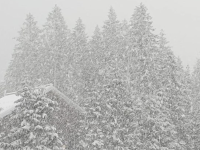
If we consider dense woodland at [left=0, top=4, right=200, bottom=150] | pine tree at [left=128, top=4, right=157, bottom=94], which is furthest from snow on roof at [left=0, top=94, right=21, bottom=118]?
pine tree at [left=128, top=4, right=157, bottom=94]

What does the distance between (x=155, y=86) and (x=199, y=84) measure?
13.7 meters

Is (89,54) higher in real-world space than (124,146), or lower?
higher

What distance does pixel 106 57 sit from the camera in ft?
131

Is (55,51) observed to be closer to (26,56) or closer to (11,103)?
(26,56)

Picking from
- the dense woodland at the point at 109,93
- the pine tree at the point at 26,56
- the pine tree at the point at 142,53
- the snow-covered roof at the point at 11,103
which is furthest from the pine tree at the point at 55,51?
the snow-covered roof at the point at 11,103

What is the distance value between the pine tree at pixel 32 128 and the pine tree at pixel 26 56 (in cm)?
2543

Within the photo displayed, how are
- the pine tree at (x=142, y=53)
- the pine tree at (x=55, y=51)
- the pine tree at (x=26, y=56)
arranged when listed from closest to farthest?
the pine tree at (x=142, y=53), the pine tree at (x=55, y=51), the pine tree at (x=26, y=56)

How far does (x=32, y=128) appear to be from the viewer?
18328 millimetres

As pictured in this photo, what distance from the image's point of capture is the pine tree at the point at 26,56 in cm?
4519

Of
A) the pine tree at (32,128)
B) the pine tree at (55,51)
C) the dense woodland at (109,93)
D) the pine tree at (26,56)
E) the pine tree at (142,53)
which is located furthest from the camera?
the pine tree at (26,56)

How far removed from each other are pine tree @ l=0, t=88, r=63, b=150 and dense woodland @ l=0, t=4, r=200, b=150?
5cm

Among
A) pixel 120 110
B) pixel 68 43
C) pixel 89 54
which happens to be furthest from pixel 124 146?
pixel 68 43

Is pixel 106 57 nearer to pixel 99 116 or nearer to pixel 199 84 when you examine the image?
pixel 199 84

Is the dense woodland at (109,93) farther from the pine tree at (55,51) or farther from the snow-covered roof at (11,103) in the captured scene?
the snow-covered roof at (11,103)
